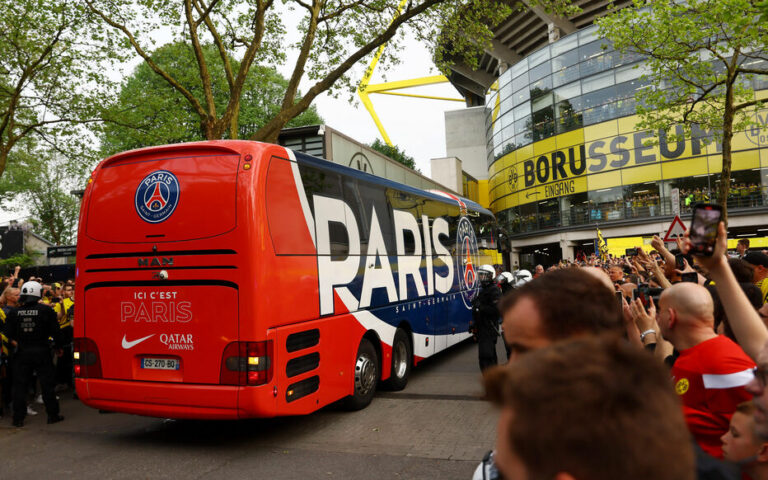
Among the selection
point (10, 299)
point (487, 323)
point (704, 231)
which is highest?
point (704, 231)

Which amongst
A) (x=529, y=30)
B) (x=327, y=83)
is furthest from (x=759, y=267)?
(x=529, y=30)

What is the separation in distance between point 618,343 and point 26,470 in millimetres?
6497

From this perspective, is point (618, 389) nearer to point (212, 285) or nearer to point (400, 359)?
point (212, 285)

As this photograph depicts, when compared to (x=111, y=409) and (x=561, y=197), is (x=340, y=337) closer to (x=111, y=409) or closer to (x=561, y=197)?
(x=111, y=409)

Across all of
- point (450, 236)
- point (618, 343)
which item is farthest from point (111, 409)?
point (450, 236)

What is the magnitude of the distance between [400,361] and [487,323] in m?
1.58

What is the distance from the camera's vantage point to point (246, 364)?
5512mm

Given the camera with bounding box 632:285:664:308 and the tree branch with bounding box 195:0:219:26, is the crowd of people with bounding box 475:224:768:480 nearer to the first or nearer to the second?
the camera with bounding box 632:285:664:308

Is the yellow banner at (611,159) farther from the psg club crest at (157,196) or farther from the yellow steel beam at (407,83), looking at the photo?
the psg club crest at (157,196)

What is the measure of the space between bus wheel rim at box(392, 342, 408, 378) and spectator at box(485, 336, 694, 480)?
7.92 meters

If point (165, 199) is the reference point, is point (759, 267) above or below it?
below

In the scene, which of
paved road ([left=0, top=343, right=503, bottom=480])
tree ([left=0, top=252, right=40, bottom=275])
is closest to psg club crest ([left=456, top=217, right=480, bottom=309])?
paved road ([left=0, top=343, right=503, bottom=480])

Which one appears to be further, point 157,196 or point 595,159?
point 595,159

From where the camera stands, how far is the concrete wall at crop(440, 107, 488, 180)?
59.3m
